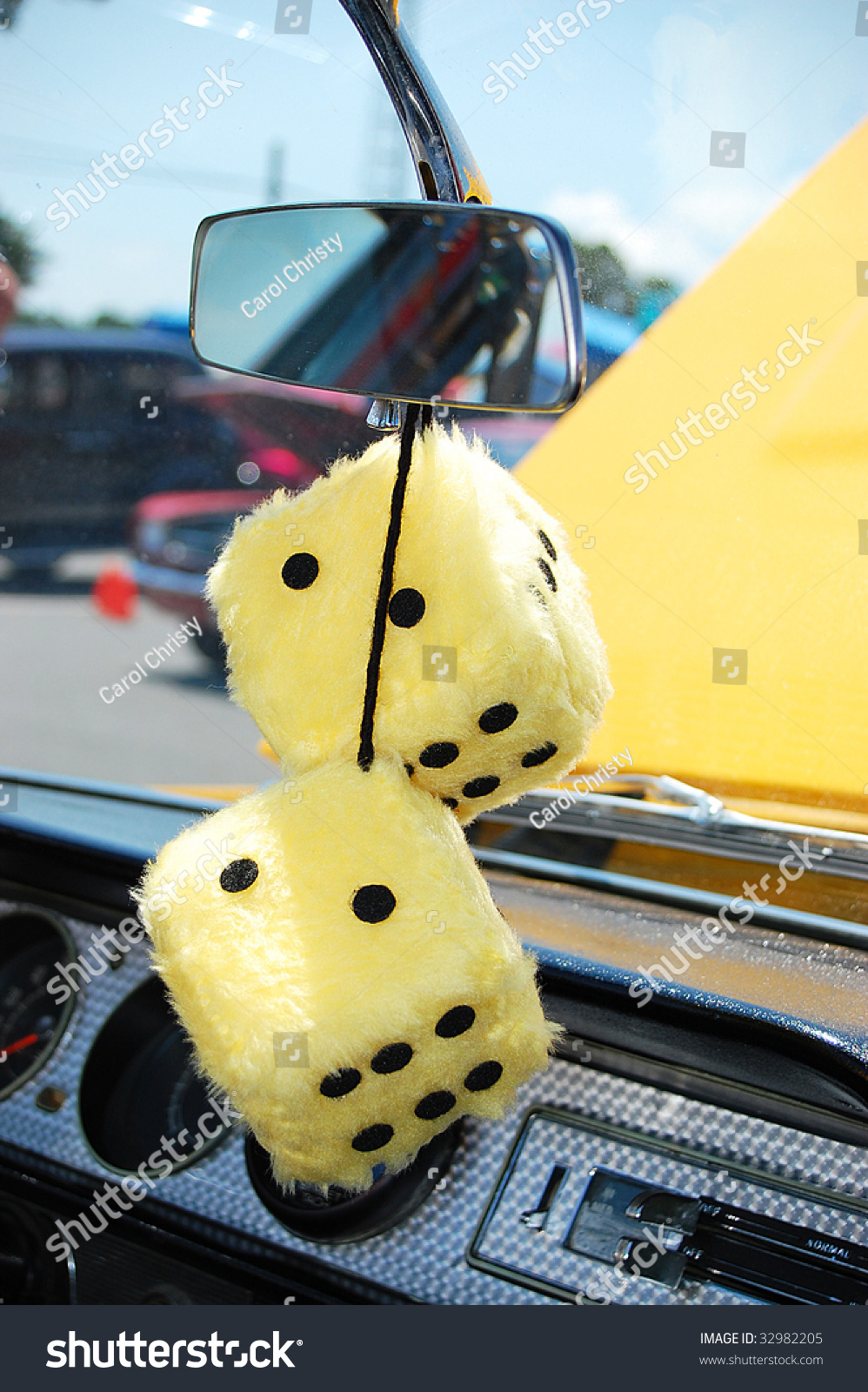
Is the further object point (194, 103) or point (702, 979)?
point (194, 103)

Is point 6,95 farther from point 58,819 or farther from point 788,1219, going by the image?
point 788,1219

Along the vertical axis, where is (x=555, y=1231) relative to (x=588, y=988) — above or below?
below

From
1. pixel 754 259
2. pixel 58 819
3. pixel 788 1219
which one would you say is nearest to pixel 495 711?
pixel 788 1219

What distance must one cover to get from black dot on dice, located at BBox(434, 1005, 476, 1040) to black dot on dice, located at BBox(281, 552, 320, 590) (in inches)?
17.1

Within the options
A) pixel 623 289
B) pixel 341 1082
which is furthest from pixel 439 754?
pixel 623 289

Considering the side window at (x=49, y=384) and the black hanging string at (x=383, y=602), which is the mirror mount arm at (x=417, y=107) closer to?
the black hanging string at (x=383, y=602)

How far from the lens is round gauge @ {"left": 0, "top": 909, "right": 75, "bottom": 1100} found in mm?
2189

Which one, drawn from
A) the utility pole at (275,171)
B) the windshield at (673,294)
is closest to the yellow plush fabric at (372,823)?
the windshield at (673,294)

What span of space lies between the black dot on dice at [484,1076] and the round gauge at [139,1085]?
1.00 m

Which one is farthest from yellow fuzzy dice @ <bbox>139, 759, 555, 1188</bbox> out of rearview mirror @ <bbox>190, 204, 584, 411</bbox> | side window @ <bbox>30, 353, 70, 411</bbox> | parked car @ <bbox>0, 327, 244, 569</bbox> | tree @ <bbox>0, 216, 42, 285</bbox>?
side window @ <bbox>30, 353, 70, 411</bbox>

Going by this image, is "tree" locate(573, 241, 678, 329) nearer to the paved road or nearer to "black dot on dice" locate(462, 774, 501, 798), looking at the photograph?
"black dot on dice" locate(462, 774, 501, 798)

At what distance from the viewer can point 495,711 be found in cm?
104

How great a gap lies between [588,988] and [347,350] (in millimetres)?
910

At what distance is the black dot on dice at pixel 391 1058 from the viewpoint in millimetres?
992
